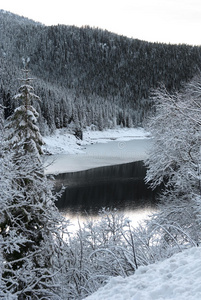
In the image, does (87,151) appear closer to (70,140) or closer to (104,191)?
(70,140)

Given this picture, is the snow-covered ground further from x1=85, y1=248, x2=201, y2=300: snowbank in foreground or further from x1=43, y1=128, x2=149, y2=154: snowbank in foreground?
x1=85, y1=248, x2=201, y2=300: snowbank in foreground

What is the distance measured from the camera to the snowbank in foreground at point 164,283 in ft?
14.5

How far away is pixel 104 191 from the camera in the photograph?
1382 inches

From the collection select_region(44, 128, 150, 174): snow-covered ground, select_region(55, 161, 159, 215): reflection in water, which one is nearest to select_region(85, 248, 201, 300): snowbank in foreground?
select_region(44, 128, 150, 174): snow-covered ground

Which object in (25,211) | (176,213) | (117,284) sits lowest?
(176,213)

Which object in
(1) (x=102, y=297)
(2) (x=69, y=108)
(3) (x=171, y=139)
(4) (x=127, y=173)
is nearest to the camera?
(1) (x=102, y=297)

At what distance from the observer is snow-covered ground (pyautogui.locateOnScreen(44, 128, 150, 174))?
166ft

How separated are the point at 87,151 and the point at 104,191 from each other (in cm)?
3676

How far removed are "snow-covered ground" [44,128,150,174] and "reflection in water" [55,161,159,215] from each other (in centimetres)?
321

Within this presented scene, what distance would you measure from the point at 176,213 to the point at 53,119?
72915mm

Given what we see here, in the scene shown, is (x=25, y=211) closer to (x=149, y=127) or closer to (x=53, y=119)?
(x=149, y=127)

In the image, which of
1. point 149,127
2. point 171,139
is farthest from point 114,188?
point 171,139

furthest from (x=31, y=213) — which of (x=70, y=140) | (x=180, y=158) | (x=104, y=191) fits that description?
(x=70, y=140)

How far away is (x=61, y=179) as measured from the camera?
40031mm
